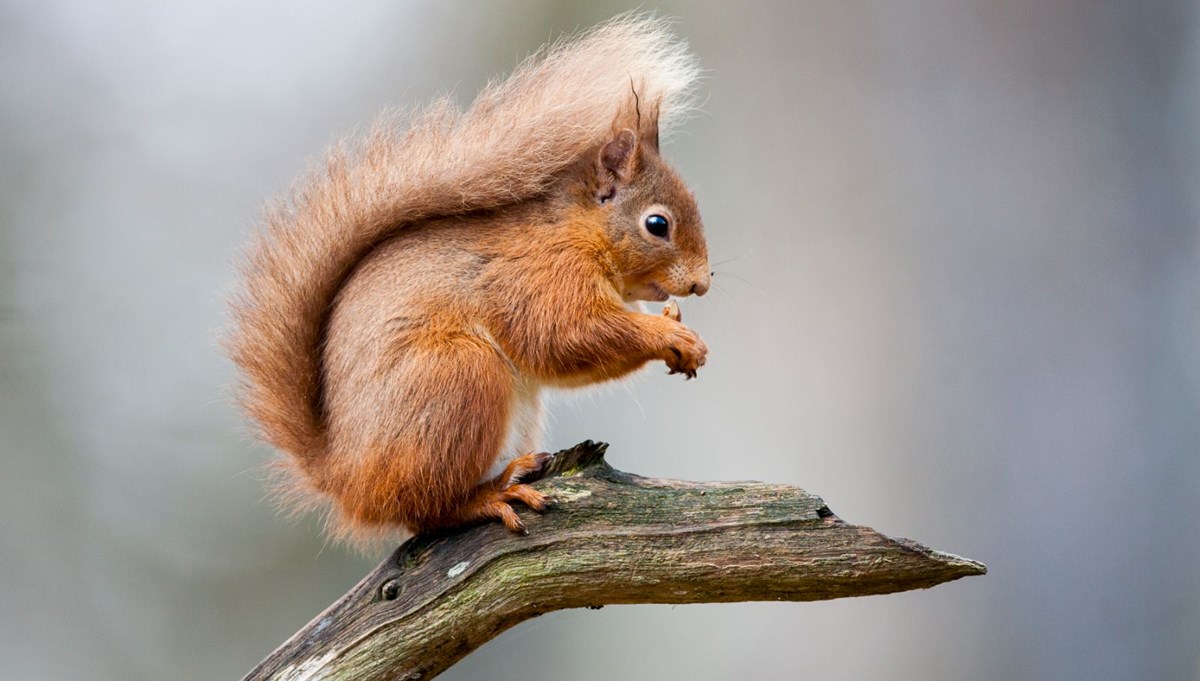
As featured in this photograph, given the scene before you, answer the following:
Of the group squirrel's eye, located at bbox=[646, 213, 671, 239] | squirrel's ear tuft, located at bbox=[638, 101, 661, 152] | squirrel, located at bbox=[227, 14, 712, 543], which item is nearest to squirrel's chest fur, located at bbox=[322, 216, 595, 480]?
squirrel, located at bbox=[227, 14, 712, 543]

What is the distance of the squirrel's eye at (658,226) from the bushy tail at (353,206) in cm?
18

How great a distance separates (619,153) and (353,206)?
18.7 inches

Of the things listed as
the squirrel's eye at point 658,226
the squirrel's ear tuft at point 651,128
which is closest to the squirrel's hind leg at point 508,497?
the squirrel's eye at point 658,226

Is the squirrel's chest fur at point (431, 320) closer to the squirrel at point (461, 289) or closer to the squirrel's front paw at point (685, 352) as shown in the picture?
the squirrel at point (461, 289)

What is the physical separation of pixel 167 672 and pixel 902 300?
2.42 meters

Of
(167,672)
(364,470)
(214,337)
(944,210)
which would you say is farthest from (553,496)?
(167,672)

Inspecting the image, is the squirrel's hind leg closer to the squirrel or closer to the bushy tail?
the squirrel

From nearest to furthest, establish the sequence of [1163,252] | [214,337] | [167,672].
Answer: [214,337], [1163,252], [167,672]

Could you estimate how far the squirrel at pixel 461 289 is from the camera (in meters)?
1.45

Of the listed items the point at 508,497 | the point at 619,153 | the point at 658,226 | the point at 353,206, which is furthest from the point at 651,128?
the point at 508,497

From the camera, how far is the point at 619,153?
A: 167 centimetres

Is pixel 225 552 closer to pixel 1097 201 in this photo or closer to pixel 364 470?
pixel 364 470

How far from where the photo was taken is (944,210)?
8.45 feet

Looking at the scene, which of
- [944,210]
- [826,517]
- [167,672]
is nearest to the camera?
[826,517]
